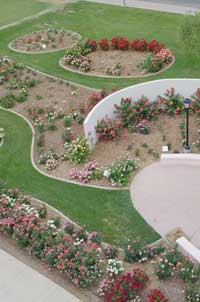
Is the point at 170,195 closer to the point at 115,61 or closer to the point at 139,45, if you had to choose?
the point at 115,61

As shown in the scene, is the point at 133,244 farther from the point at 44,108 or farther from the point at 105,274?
the point at 44,108

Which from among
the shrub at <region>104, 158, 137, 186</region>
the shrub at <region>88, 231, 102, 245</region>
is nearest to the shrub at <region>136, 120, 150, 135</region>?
the shrub at <region>104, 158, 137, 186</region>

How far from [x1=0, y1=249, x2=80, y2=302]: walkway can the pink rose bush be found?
399mm

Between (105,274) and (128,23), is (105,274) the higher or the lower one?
the lower one

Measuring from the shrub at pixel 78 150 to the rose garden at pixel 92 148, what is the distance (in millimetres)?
36

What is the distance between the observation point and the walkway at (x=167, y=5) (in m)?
29.1

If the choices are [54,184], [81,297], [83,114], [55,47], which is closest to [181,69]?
[83,114]

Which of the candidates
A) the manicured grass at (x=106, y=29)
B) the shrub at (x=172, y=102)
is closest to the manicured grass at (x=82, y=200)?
the shrub at (x=172, y=102)

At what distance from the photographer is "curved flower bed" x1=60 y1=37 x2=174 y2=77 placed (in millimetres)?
21189

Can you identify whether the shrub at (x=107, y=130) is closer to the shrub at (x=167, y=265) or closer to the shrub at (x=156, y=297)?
the shrub at (x=167, y=265)

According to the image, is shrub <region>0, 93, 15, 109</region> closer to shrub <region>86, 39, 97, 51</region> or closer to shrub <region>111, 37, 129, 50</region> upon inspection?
shrub <region>86, 39, 97, 51</region>

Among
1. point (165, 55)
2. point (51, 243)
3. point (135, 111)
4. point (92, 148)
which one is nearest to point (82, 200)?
point (51, 243)

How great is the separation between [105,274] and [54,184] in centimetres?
434

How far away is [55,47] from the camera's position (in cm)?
2511
